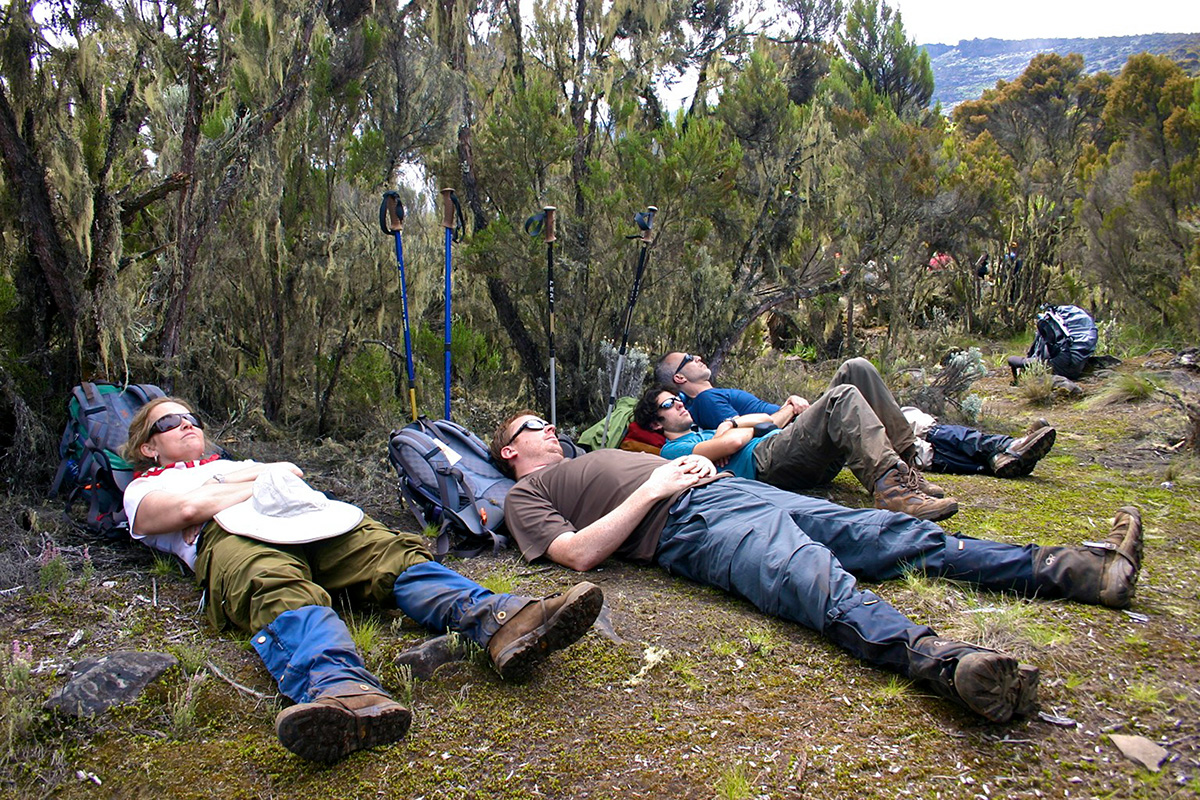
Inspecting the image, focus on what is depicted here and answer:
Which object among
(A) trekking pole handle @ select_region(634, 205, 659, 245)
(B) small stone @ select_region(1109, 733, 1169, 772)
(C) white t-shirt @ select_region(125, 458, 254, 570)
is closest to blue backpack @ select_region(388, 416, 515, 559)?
(C) white t-shirt @ select_region(125, 458, 254, 570)

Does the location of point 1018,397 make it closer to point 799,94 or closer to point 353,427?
point 353,427

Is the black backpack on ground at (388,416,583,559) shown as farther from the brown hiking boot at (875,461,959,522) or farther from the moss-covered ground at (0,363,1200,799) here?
the brown hiking boot at (875,461,959,522)

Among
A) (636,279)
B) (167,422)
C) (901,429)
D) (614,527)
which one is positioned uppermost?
(636,279)

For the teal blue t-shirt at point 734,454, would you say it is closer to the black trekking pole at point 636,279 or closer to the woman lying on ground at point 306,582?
the black trekking pole at point 636,279

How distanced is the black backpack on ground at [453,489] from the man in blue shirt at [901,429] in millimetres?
1489

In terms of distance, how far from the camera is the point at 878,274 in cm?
835

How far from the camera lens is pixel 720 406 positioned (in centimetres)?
469

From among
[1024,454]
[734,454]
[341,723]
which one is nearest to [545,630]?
[341,723]

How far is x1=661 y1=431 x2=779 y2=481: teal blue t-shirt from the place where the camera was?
13.3 feet

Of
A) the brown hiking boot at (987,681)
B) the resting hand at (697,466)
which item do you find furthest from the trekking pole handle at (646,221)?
the brown hiking boot at (987,681)

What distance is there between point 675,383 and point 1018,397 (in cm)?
391

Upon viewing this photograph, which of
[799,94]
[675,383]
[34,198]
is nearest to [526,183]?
[675,383]

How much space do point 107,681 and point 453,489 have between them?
165 centimetres

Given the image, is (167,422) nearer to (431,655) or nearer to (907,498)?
(431,655)
